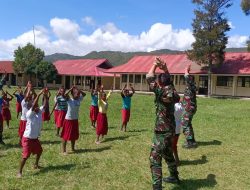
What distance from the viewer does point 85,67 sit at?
5559cm

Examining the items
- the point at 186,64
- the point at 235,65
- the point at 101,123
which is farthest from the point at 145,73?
the point at 101,123

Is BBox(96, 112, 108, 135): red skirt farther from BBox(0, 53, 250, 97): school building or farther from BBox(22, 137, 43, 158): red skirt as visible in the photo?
BBox(0, 53, 250, 97): school building

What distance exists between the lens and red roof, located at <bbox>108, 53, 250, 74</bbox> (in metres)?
38.6

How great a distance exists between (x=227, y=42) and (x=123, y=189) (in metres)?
31.8

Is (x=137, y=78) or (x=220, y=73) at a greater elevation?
(x=220, y=73)

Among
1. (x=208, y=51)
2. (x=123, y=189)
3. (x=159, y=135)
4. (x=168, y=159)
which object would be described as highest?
(x=208, y=51)

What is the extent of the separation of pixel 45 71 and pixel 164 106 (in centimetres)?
4805

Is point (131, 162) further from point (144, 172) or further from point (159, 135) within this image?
point (159, 135)

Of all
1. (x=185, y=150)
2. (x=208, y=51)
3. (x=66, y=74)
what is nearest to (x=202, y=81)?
(x=208, y=51)

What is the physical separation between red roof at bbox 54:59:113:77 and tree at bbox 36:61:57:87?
2.77m

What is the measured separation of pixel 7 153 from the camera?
1035 cm

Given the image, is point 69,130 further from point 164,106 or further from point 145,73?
point 145,73

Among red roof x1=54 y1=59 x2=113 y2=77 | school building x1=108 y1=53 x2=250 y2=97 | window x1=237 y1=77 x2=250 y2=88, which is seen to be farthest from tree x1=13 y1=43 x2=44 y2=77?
window x1=237 y1=77 x2=250 y2=88

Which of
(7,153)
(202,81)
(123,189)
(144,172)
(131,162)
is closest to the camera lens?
(123,189)
